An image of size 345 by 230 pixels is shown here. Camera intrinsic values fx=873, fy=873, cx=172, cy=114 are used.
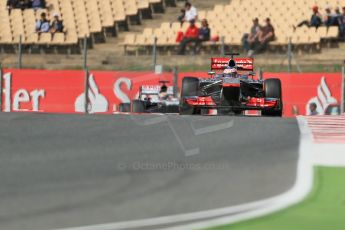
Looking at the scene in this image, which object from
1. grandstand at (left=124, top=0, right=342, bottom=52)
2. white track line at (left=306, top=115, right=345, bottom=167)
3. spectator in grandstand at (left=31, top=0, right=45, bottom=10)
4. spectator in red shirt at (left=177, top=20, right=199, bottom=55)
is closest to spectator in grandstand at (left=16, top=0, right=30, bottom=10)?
spectator in grandstand at (left=31, top=0, right=45, bottom=10)

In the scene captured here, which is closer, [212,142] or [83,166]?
[83,166]

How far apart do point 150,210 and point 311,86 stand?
13.2 meters

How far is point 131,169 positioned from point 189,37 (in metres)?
16.1

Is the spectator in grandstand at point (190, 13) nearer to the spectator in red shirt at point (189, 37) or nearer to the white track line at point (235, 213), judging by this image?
the spectator in red shirt at point (189, 37)

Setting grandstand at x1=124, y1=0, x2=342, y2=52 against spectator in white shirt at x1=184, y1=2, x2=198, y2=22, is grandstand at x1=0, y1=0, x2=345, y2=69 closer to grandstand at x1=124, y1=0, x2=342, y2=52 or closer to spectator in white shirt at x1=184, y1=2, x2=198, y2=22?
grandstand at x1=124, y1=0, x2=342, y2=52

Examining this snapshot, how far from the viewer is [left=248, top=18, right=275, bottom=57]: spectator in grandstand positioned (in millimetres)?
21719

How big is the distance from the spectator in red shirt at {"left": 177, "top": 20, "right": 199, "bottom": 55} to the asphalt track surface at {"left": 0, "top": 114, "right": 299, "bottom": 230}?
12.9 m

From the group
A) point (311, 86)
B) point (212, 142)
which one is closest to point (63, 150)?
point (212, 142)

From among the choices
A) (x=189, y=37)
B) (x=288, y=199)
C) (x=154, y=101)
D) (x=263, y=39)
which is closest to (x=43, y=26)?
(x=189, y=37)

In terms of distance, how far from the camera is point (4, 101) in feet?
64.8

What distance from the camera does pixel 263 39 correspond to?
860 inches

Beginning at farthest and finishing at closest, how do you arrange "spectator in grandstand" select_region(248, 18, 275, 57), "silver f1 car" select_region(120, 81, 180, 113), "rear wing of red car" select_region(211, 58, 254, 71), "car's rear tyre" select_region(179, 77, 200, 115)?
"spectator in grandstand" select_region(248, 18, 275, 57), "silver f1 car" select_region(120, 81, 180, 113), "rear wing of red car" select_region(211, 58, 254, 71), "car's rear tyre" select_region(179, 77, 200, 115)

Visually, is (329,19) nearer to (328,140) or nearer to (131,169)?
(328,140)

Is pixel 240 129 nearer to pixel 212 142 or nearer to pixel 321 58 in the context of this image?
pixel 212 142
